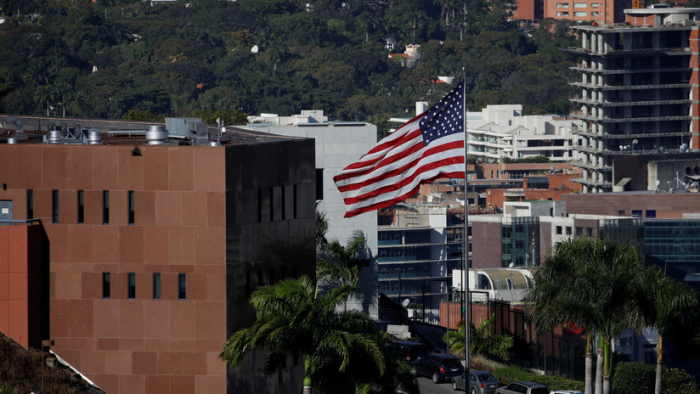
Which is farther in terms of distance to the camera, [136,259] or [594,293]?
[594,293]

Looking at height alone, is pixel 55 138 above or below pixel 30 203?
above

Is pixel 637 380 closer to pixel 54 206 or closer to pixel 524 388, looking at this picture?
pixel 524 388

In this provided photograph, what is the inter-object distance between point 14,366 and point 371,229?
5017 centimetres

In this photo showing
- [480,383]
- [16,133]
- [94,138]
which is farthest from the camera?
[480,383]

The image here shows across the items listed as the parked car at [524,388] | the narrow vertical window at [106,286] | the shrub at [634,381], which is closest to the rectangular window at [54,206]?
the narrow vertical window at [106,286]

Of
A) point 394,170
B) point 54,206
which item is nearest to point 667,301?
point 394,170

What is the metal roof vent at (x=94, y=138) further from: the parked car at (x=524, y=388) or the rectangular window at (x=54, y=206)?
the parked car at (x=524, y=388)

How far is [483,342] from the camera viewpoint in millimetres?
76500

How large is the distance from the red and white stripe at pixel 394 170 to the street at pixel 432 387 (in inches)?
1017

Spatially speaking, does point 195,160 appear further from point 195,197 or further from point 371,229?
point 371,229

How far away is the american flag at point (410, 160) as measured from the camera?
130 feet

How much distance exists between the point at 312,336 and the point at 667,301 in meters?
17.8

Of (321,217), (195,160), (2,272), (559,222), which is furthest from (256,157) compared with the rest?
(559,222)

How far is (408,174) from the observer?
4034 centimetres
